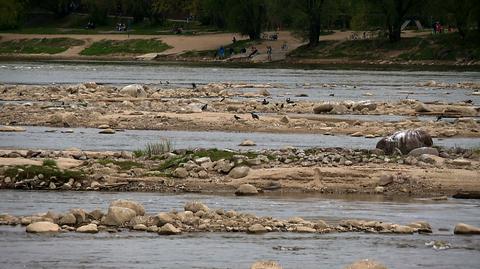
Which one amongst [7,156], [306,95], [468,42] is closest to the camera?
[7,156]

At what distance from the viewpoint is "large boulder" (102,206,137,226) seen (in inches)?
783

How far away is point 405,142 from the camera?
91.4 feet

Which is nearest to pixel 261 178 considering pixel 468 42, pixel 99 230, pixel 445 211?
pixel 445 211

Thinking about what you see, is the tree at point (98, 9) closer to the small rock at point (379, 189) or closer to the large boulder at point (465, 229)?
the small rock at point (379, 189)

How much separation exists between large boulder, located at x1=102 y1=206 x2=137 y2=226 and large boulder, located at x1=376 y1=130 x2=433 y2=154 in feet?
30.4

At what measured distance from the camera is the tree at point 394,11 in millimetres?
98438

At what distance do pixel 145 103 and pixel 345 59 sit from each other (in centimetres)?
5583

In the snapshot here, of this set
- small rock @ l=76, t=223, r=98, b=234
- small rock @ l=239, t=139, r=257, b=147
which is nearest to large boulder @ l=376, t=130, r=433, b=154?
small rock @ l=239, t=139, r=257, b=147

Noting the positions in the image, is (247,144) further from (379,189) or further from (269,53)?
(269,53)

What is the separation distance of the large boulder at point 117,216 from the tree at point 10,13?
355 ft

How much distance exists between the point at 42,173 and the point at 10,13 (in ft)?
349

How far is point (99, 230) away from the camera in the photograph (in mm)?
19500

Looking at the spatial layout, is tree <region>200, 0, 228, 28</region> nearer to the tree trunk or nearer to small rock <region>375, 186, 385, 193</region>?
the tree trunk

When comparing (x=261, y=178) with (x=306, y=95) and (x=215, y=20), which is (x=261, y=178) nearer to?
(x=306, y=95)
